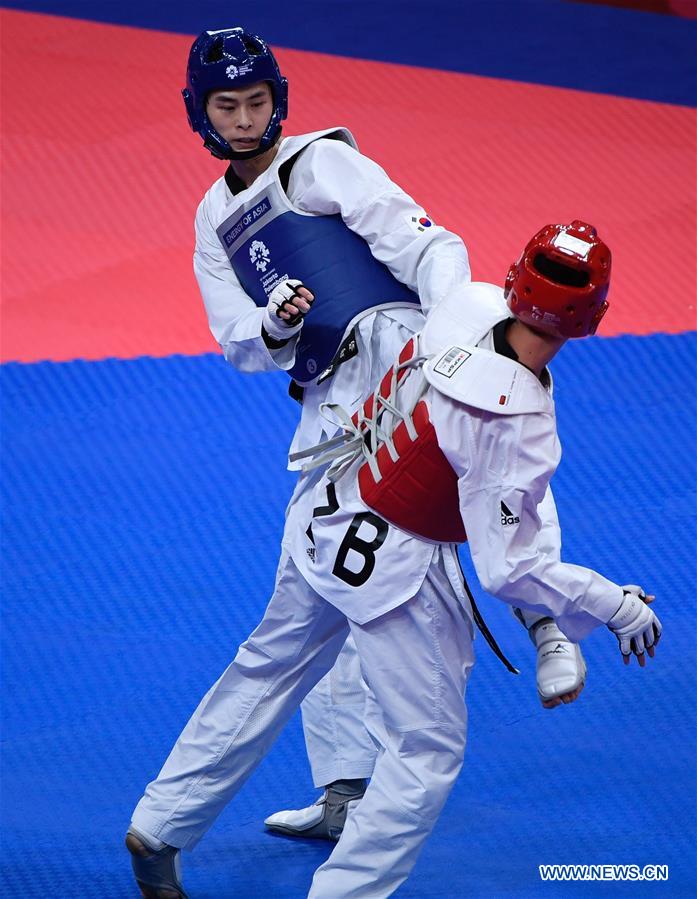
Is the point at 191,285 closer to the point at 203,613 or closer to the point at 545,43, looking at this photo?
the point at 203,613

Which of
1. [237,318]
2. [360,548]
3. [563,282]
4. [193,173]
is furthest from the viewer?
[193,173]

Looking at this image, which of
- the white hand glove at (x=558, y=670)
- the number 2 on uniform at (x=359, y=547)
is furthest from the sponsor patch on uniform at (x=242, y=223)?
the white hand glove at (x=558, y=670)

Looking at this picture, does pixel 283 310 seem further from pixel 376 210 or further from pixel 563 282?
pixel 563 282

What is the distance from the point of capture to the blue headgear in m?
3.38

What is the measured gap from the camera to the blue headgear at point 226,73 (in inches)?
133

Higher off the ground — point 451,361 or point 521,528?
point 451,361

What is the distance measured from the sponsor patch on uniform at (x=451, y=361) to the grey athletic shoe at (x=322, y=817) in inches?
59.3

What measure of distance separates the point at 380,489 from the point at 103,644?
Answer: 180 centimetres

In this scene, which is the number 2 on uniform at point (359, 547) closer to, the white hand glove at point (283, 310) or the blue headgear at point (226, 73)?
the white hand glove at point (283, 310)

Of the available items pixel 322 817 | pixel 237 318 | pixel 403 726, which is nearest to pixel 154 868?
pixel 322 817

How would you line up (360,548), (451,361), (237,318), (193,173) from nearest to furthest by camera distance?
(451,361)
(360,548)
(237,318)
(193,173)

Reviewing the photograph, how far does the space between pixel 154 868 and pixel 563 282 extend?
1.87m

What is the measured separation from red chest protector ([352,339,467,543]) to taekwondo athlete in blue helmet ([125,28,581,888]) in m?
0.34

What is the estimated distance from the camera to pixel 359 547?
3.04 meters
